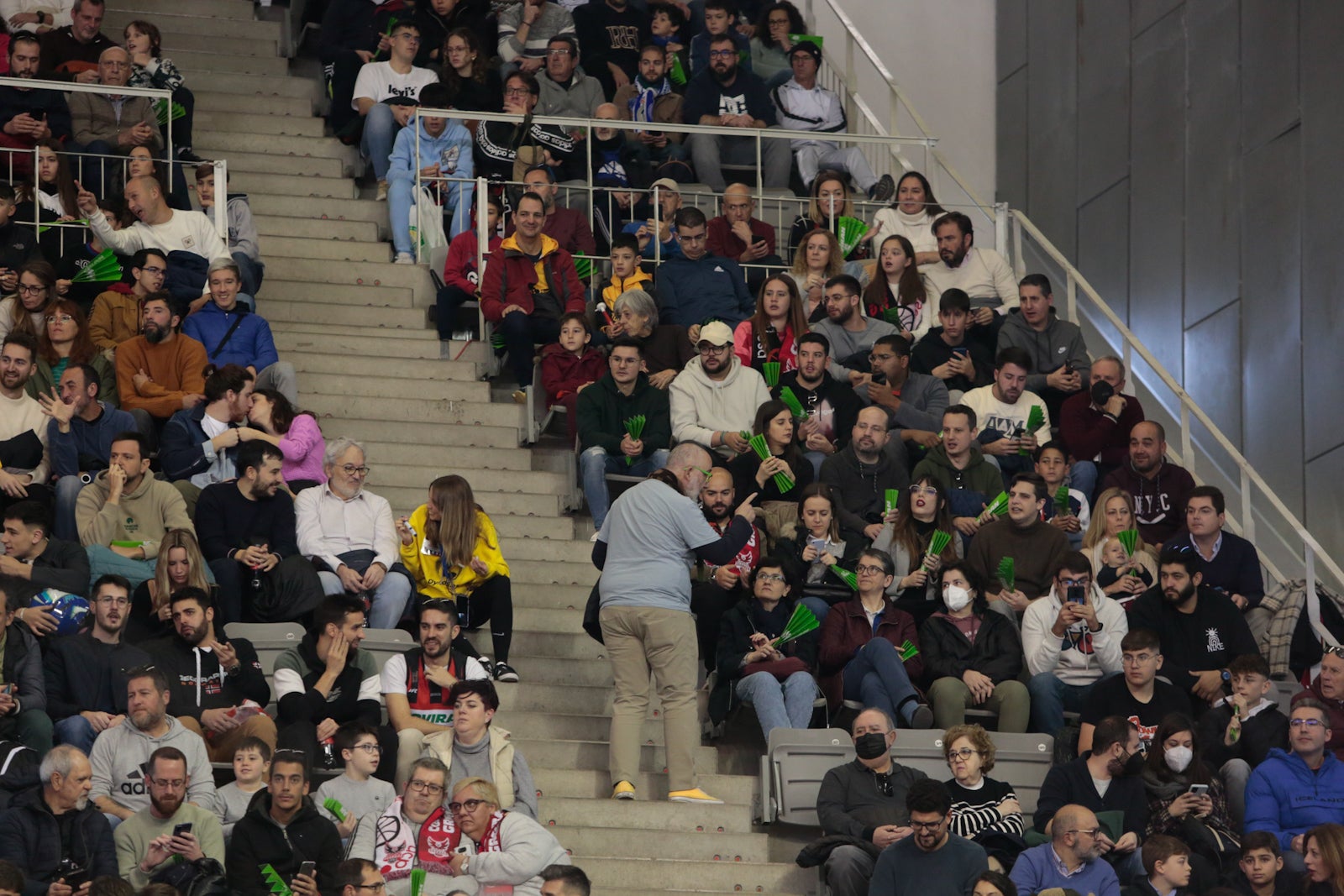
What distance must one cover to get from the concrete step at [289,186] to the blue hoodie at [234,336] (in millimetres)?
2198

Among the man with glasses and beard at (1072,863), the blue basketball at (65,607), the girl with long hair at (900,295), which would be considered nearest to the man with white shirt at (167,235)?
the blue basketball at (65,607)

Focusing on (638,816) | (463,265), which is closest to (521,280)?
(463,265)

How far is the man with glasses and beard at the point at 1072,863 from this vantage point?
8.89 metres

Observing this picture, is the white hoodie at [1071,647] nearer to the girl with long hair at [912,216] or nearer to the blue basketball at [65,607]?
the girl with long hair at [912,216]

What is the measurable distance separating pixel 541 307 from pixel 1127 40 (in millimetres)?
5271

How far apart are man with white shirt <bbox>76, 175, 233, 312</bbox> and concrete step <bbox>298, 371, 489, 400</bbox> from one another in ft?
2.45

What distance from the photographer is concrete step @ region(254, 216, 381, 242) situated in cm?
1330

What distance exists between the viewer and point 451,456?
11.7 metres

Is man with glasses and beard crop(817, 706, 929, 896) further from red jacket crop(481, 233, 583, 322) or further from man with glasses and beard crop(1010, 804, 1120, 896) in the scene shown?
red jacket crop(481, 233, 583, 322)

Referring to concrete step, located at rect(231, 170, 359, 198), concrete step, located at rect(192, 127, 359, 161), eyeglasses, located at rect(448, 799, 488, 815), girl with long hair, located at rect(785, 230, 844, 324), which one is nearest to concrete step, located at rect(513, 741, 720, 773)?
eyeglasses, located at rect(448, 799, 488, 815)

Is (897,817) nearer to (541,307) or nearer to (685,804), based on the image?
(685,804)

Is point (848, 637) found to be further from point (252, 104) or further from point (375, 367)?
point (252, 104)

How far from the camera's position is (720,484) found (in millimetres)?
10578

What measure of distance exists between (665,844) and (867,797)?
84cm
